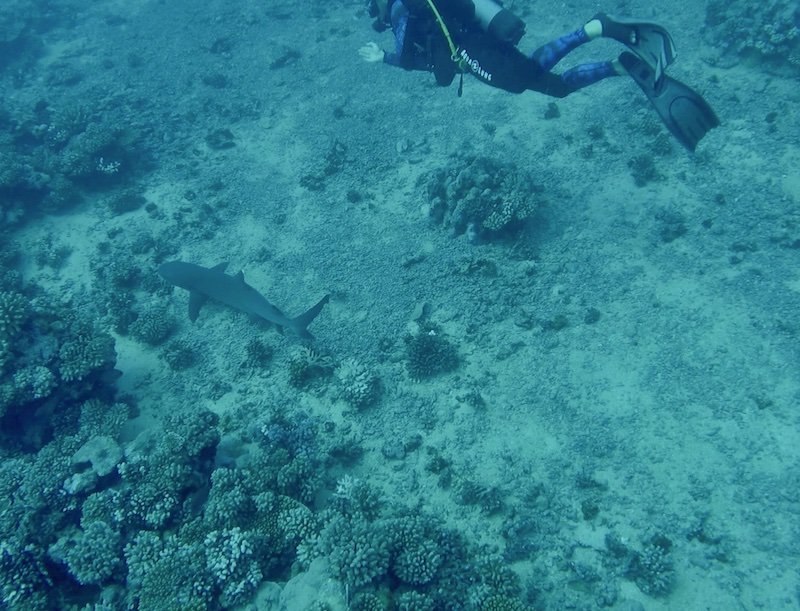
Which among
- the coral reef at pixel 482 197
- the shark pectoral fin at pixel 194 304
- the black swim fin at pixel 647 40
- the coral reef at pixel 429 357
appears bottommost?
the shark pectoral fin at pixel 194 304

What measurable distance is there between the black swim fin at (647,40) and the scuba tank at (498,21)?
1609 mm

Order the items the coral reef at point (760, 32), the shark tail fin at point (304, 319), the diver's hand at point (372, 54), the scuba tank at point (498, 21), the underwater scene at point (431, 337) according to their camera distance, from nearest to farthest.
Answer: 1. the underwater scene at point (431, 337)
2. the scuba tank at point (498, 21)
3. the shark tail fin at point (304, 319)
4. the diver's hand at point (372, 54)
5. the coral reef at point (760, 32)

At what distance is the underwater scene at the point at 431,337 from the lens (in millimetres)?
5992

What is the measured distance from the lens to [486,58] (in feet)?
27.7

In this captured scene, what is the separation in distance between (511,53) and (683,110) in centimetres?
309

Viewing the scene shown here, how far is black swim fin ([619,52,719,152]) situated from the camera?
7863 millimetres

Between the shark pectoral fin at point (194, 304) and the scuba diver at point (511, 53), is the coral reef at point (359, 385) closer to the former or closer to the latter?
the shark pectoral fin at point (194, 304)

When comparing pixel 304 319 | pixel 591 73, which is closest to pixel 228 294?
pixel 304 319

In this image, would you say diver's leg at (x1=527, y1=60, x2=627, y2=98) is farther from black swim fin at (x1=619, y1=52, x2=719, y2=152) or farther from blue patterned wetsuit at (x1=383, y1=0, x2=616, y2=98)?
black swim fin at (x1=619, y1=52, x2=719, y2=152)

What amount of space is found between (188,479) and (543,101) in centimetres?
1286

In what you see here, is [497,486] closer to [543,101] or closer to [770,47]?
[543,101]

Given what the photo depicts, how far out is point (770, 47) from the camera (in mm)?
12398

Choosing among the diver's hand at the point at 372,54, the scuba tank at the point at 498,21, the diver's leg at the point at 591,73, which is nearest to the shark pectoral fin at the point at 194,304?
the diver's hand at the point at 372,54

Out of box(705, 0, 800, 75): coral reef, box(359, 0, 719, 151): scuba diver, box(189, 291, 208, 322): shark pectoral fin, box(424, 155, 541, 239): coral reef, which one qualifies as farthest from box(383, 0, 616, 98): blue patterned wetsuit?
box(705, 0, 800, 75): coral reef
